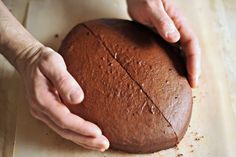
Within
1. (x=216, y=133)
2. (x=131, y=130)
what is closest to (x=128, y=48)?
(x=131, y=130)

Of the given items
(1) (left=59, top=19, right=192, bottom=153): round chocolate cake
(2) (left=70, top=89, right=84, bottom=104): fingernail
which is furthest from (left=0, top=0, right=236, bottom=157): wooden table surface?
(2) (left=70, top=89, right=84, bottom=104): fingernail

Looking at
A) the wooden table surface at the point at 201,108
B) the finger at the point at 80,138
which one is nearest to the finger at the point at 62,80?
the finger at the point at 80,138

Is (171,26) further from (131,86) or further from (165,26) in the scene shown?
(131,86)

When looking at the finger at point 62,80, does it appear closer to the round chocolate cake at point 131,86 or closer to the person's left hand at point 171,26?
the round chocolate cake at point 131,86

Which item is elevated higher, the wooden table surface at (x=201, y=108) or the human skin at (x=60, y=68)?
the human skin at (x=60, y=68)

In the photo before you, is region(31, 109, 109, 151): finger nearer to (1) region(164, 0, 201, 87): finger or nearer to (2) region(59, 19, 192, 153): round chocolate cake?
(2) region(59, 19, 192, 153): round chocolate cake

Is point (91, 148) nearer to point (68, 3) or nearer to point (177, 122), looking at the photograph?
point (177, 122)
